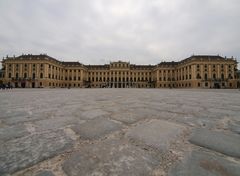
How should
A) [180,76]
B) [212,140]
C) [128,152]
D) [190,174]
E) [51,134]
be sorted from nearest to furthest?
[190,174] < [128,152] < [212,140] < [51,134] < [180,76]

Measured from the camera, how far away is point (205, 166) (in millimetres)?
869

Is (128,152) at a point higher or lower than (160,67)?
lower

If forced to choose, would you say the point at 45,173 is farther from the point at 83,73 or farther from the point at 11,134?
the point at 83,73

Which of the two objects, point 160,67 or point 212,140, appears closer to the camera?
point 212,140

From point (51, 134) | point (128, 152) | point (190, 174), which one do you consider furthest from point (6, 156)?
point (190, 174)

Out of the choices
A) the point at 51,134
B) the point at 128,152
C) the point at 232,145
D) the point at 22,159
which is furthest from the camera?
the point at 51,134

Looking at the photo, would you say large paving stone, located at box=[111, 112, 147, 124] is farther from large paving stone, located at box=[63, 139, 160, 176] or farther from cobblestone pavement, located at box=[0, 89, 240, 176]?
large paving stone, located at box=[63, 139, 160, 176]

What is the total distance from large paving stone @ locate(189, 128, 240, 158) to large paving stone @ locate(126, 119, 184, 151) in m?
0.20

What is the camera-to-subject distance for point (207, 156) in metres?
1.00

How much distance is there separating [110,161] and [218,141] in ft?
3.40

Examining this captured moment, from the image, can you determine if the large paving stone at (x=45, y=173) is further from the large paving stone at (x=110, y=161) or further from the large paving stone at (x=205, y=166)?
the large paving stone at (x=205, y=166)

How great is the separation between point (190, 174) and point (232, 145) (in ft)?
2.26

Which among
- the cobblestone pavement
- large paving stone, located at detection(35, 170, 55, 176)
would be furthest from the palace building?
large paving stone, located at detection(35, 170, 55, 176)

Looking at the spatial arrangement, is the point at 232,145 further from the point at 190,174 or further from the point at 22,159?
the point at 22,159
